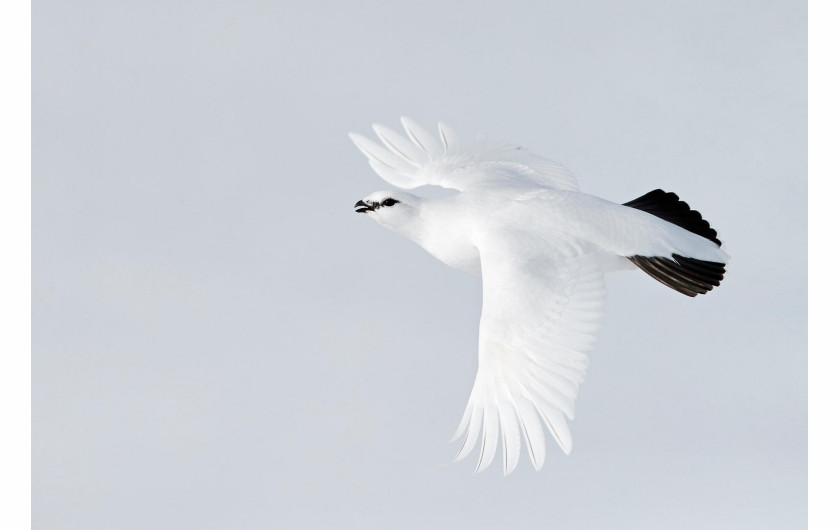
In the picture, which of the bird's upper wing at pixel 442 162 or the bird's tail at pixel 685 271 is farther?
the bird's upper wing at pixel 442 162

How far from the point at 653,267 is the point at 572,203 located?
0.61m

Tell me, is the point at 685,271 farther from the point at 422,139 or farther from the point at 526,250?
the point at 422,139

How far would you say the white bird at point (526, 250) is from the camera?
6.34m

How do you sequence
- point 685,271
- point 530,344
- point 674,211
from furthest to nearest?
point 674,211, point 685,271, point 530,344

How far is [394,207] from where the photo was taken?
768 centimetres

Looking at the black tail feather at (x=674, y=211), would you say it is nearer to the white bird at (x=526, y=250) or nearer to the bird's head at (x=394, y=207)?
the white bird at (x=526, y=250)

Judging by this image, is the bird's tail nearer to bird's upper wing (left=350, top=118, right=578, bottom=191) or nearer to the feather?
bird's upper wing (left=350, top=118, right=578, bottom=191)

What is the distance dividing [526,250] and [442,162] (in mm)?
1837

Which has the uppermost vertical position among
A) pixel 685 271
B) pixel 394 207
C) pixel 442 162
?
pixel 442 162

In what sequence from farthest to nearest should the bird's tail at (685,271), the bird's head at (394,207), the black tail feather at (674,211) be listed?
the black tail feather at (674,211)
the bird's head at (394,207)
the bird's tail at (685,271)

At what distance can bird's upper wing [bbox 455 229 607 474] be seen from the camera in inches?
246

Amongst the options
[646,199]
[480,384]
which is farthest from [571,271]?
[646,199]

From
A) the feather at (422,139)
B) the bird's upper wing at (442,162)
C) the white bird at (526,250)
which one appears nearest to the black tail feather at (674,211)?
the white bird at (526,250)

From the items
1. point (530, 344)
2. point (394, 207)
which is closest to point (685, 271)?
point (530, 344)
